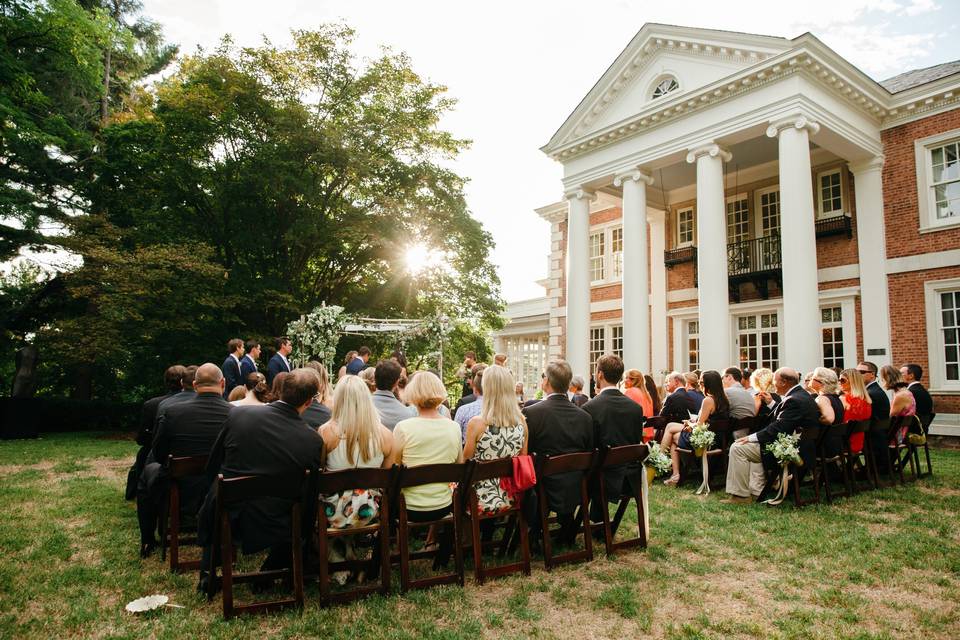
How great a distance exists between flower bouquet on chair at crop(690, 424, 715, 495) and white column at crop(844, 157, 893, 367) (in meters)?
9.38

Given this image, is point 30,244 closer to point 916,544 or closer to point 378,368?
point 378,368

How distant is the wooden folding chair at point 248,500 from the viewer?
3602mm

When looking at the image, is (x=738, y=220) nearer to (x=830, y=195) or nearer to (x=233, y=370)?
Result: (x=830, y=195)

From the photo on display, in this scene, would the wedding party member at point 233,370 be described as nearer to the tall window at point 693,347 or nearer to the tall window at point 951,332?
the tall window at point 693,347

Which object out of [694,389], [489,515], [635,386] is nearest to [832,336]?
[694,389]

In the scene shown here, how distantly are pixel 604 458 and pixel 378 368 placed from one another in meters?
2.20

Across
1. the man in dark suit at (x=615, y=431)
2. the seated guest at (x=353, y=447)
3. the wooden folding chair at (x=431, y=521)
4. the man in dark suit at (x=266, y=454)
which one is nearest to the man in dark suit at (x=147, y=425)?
the man in dark suit at (x=266, y=454)

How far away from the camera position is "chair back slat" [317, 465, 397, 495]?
3.77m

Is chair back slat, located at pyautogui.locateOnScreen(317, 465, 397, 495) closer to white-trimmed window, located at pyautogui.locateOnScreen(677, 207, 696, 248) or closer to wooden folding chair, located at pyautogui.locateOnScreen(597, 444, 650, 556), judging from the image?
wooden folding chair, located at pyautogui.locateOnScreen(597, 444, 650, 556)

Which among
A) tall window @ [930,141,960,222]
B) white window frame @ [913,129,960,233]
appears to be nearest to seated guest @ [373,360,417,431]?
white window frame @ [913,129,960,233]

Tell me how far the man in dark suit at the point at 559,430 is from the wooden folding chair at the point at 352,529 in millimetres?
1327

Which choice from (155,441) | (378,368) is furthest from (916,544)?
(155,441)

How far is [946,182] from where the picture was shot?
45.3ft

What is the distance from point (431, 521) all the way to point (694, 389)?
6.50 meters
